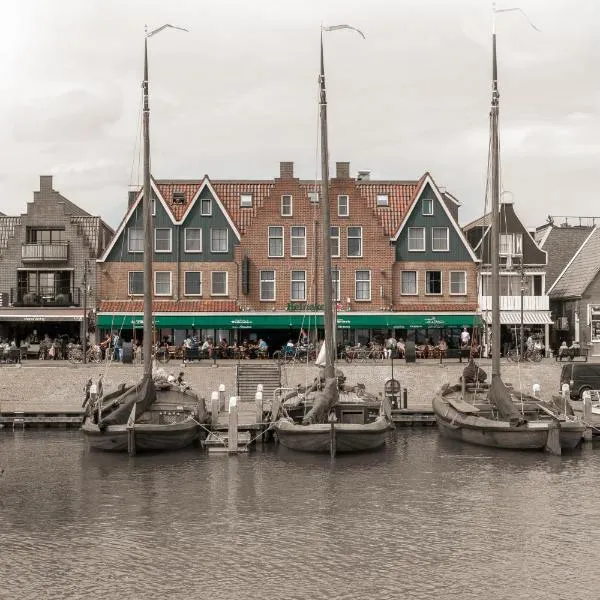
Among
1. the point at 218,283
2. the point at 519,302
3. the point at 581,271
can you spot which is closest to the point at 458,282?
the point at 519,302

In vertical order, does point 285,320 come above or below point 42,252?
below

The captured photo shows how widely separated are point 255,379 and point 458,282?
69.9 feet

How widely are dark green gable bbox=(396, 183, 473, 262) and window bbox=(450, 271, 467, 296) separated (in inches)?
40.6

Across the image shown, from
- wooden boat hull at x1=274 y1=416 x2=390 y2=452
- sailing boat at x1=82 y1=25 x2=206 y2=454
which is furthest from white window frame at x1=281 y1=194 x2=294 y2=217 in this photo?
wooden boat hull at x1=274 y1=416 x2=390 y2=452

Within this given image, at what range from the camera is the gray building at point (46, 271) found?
6631 centimetres

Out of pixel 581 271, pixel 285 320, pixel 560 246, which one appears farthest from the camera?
pixel 560 246

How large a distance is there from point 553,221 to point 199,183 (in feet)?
118

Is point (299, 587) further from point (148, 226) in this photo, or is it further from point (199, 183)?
point (199, 183)

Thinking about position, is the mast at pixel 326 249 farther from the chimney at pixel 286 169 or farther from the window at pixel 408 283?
Answer: the window at pixel 408 283

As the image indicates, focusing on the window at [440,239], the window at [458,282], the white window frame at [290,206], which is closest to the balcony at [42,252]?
the white window frame at [290,206]

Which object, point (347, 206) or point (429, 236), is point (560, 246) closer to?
point (429, 236)

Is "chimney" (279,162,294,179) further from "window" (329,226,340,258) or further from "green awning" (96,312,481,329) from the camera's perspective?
"green awning" (96,312,481,329)

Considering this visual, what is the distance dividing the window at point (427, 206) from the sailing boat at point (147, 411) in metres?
29.8

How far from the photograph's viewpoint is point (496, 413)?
40250 millimetres
